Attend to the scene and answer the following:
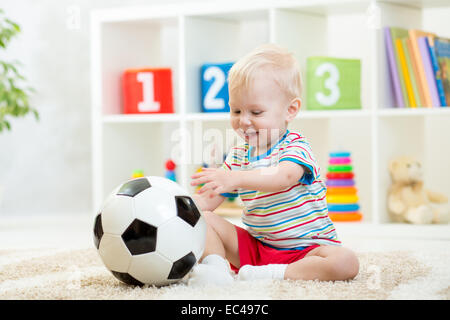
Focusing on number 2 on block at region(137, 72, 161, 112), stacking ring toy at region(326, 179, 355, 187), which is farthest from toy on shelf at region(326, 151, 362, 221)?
number 2 on block at region(137, 72, 161, 112)

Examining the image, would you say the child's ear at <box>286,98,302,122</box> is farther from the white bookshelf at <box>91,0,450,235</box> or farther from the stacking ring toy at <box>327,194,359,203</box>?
the stacking ring toy at <box>327,194,359,203</box>

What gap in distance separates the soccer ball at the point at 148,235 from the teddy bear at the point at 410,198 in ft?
3.59

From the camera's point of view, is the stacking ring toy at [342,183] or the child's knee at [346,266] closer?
the child's knee at [346,266]

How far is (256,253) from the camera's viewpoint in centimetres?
134

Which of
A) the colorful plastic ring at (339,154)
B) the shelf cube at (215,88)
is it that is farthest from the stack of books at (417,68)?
the shelf cube at (215,88)

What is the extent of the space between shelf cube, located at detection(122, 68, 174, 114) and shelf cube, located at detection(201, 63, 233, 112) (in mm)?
162

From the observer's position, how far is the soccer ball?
43.7 inches

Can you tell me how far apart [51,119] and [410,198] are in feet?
5.46

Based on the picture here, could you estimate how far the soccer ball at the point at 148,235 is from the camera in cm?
111

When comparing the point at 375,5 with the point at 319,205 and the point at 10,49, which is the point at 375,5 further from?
the point at 10,49

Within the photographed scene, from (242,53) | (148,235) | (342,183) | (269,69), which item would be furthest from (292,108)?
(242,53)

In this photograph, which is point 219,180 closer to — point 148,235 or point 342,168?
point 148,235

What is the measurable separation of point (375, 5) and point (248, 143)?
1005 mm

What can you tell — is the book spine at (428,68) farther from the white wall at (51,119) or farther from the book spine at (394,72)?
the white wall at (51,119)
